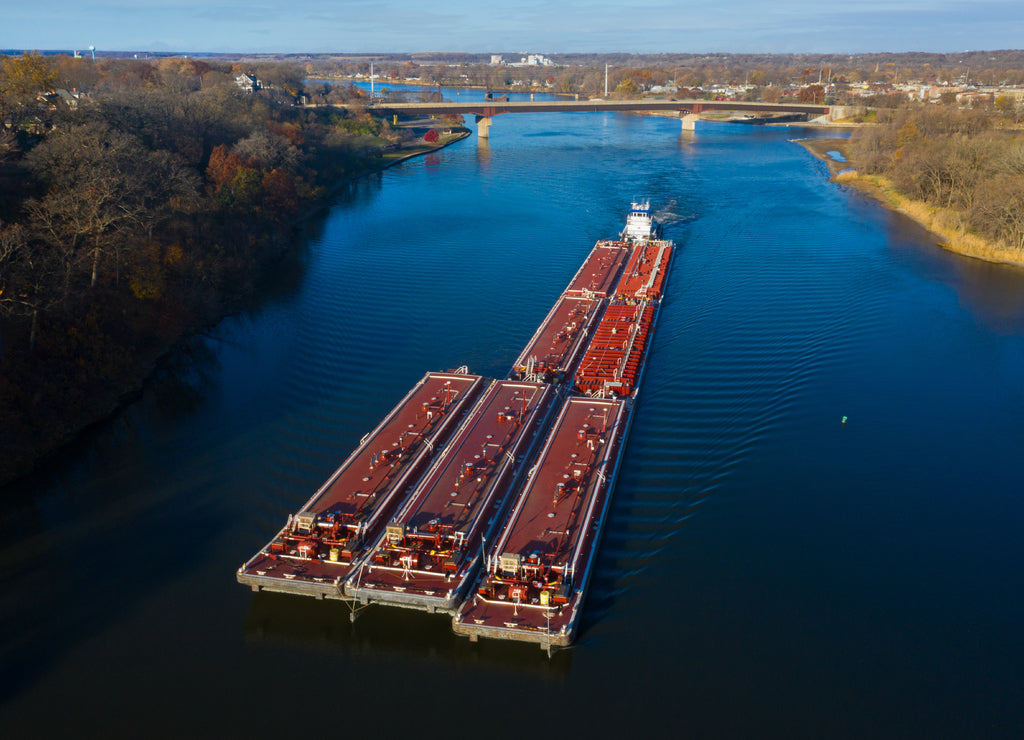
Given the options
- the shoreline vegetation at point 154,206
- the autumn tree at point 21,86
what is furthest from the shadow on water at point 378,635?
the autumn tree at point 21,86

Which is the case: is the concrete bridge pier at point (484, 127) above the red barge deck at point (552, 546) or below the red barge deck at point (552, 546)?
above

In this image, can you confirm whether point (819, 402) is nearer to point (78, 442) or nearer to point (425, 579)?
point (425, 579)

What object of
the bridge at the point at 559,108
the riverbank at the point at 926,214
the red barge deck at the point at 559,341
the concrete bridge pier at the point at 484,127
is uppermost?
the bridge at the point at 559,108

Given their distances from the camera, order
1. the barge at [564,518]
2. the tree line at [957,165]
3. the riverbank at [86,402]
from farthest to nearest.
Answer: the tree line at [957,165]
the riverbank at [86,402]
the barge at [564,518]

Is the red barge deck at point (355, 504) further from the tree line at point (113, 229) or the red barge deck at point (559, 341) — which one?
the tree line at point (113, 229)

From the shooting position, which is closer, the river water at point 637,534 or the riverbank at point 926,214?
the river water at point 637,534

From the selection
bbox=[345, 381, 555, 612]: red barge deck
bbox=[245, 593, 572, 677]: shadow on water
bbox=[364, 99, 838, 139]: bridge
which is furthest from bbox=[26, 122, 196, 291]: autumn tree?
bbox=[364, 99, 838, 139]: bridge
